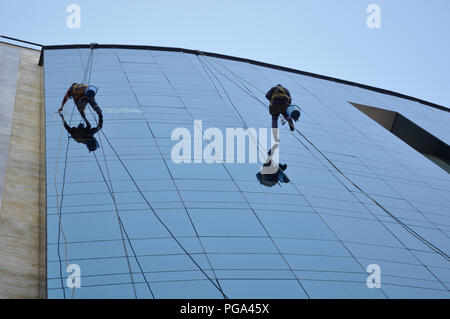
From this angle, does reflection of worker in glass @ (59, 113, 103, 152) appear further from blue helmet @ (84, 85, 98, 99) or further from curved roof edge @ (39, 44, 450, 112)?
curved roof edge @ (39, 44, 450, 112)

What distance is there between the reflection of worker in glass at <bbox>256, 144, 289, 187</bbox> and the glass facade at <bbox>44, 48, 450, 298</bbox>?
15 cm

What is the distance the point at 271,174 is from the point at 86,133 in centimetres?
344

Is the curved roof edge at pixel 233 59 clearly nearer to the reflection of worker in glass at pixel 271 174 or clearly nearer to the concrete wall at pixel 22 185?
the concrete wall at pixel 22 185

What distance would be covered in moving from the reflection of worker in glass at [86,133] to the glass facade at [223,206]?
0.13 metres

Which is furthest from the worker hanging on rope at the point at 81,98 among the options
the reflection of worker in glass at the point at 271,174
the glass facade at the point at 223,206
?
the reflection of worker in glass at the point at 271,174

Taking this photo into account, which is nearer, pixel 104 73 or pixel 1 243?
pixel 1 243

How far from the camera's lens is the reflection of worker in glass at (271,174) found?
9473 mm

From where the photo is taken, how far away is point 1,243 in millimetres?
6793

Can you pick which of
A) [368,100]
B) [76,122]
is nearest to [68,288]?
[76,122]

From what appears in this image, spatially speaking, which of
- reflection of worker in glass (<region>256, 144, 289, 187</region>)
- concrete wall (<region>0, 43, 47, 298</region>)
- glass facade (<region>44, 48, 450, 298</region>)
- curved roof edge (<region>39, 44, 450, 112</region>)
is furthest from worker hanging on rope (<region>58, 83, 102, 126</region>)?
curved roof edge (<region>39, 44, 450, 112</region>)

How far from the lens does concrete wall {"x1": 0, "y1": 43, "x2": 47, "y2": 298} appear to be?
20.8 ft

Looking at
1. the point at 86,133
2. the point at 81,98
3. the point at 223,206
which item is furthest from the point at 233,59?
the point at 223,206
